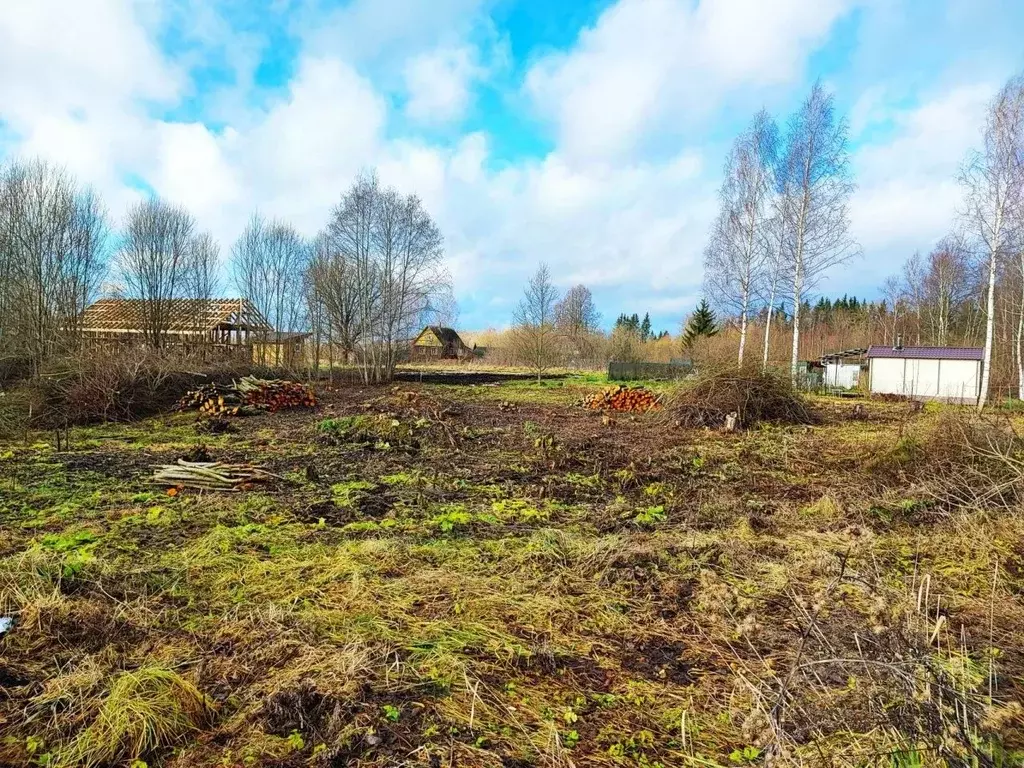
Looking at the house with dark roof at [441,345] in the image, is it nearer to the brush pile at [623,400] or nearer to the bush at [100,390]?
the brush pile at [623,400]

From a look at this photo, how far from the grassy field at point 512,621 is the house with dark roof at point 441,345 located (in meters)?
53.4

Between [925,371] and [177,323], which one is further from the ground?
[177,323]

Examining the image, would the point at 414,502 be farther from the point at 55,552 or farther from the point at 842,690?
the point at 842,690

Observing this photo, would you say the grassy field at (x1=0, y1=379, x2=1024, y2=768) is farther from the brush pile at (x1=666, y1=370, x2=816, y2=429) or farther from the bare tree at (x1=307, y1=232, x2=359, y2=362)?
the bare tree at (x1=307, y1=232, x2=359, y2=362)

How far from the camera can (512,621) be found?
3.53 metres

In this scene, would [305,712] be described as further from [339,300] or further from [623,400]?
[339,300]

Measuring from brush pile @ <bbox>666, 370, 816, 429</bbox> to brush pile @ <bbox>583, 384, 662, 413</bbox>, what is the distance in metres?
3.60

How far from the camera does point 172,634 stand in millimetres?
3234

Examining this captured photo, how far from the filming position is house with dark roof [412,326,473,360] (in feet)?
200

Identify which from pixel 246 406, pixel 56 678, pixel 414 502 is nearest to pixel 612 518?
pixel 414 502

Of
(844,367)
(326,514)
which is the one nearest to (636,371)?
(844,367)

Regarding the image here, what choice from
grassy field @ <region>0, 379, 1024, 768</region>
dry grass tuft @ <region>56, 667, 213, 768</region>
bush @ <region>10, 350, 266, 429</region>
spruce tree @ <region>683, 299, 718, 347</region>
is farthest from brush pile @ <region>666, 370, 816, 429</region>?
spruce tree @ <region>683, 299, 718, 347</region>

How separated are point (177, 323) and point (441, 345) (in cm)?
3735

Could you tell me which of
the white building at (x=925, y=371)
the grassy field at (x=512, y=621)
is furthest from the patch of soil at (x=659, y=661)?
the white building at (x=925, y=371)
